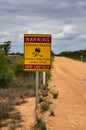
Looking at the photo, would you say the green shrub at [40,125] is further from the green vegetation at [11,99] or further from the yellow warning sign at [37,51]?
the yellow warning sign at [37,51]

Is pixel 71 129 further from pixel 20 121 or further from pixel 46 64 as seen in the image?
pixel 46 64

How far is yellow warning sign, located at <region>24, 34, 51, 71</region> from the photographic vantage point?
16516 millimetres

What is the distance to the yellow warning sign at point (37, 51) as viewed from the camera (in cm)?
1652

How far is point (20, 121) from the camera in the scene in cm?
1545

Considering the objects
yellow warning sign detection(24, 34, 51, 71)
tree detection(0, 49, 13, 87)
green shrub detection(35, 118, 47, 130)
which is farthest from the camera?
tree detection(0, 49, 13, 87)

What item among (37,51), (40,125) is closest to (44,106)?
(37,51)

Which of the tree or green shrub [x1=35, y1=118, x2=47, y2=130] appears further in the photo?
the tree

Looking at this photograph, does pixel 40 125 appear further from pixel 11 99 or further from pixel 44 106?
pixel 11 99

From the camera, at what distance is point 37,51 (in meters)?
16.6

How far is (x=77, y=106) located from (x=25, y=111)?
87.1 inches

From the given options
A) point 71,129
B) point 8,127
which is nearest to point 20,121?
point 8,127

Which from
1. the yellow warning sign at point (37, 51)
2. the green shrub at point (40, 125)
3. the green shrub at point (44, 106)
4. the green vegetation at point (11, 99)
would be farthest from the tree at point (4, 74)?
the green shrub at point (40, 125)

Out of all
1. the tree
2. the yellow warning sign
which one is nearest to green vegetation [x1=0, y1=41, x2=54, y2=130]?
the tree

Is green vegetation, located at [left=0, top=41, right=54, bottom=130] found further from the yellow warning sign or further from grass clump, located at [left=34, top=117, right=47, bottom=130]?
the yellow warning sign
